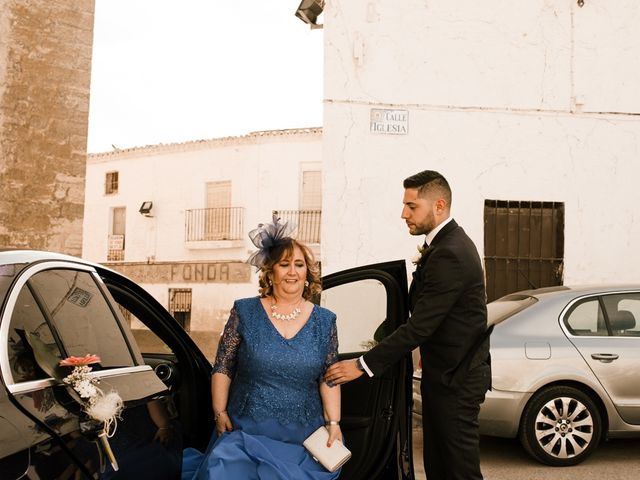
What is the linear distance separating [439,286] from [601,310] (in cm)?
334

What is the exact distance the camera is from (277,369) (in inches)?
137

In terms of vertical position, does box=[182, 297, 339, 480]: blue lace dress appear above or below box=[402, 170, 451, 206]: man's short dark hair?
below

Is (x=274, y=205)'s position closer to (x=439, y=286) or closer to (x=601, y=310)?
(x=601, y=310)

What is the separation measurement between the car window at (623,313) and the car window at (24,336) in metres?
5.17

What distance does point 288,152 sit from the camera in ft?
90.5

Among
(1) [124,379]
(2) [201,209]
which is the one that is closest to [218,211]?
(2) [201,209]

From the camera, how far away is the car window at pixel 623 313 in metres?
6.45

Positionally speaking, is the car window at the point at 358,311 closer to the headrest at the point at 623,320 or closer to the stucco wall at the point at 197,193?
the headrest at the point at 623,320

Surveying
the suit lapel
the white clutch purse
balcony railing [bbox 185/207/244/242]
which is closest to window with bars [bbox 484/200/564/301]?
the suit lapel

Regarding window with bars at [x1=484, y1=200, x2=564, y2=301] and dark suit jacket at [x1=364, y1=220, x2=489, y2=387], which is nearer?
dark suit jacket at [x1=364, y1=220, x2=489, y2=387]

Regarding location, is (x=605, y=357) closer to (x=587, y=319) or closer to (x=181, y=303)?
(x=587, y=319)

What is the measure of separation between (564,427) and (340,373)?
3.39 m

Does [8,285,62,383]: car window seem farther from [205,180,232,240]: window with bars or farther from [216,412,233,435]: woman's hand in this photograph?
[205,180,232,240]: window with bars

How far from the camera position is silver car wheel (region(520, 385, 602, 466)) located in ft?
20.2
